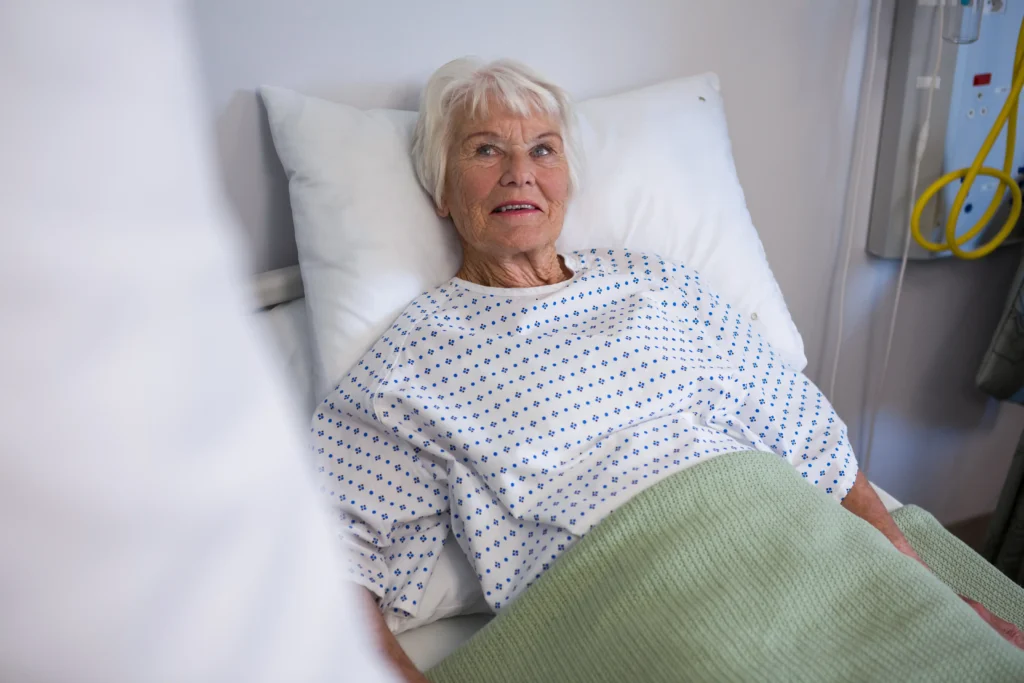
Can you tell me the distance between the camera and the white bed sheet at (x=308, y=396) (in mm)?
1086

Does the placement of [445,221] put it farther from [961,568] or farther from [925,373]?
[925,373]

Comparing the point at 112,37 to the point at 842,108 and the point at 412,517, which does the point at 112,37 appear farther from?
the point at 842,108

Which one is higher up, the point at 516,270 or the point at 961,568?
the point at 516,270

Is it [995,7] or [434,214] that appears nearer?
[434,214]

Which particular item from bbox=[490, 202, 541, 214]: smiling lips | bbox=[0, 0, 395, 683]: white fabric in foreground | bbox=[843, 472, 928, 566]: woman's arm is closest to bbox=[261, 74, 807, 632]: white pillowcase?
bbox=[490, 202, 541, 214]: smiling lips

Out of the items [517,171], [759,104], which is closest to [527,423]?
[517,171]

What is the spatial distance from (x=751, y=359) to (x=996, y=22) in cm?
94

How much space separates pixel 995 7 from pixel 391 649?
1.65 m

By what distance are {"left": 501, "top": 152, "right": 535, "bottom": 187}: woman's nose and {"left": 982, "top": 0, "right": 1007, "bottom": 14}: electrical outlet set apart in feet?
3.35

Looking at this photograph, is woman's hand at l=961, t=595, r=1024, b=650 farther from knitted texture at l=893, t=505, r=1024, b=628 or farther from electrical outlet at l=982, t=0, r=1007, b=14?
electrical outlet at l=982, t=0, r=1007, b=14

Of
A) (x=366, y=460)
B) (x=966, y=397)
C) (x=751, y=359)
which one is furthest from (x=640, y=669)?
(x=966, y=397)

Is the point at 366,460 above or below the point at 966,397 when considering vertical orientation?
above

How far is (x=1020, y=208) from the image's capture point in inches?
69.7

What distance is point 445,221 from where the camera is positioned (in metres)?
1.41
